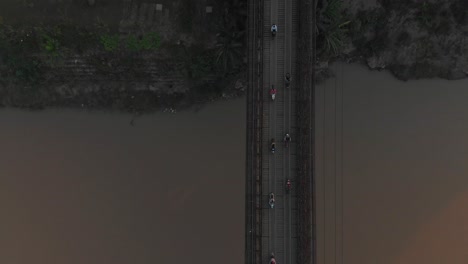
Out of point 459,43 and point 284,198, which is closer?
point 284,198

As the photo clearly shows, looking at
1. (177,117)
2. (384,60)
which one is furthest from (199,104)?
(384,60)

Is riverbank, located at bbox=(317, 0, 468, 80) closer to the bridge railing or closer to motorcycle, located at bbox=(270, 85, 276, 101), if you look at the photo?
the bridge railing

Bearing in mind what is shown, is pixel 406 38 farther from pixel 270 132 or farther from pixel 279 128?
pixel 270 132

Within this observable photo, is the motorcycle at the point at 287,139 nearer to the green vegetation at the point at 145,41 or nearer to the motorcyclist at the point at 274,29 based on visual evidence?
the motorcyclist at the point at 274,29

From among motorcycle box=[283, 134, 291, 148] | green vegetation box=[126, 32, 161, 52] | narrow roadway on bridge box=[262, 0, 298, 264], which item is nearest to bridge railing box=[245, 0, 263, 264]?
narrow roadway on bridge box=[262, 0, 298, 264]

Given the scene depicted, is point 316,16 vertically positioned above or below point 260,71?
above

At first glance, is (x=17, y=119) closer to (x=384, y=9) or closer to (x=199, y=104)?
(x=199, y=104)

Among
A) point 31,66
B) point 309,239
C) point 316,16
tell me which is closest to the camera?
point 309,239

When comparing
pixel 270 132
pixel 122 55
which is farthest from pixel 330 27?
pixel 122 55

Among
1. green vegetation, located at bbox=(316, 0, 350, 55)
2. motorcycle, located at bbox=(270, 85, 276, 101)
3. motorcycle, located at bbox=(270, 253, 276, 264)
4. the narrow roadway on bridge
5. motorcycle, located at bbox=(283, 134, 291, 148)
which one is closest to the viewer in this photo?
motorcycle, located at bbox=(270, 253, 276, 264)
